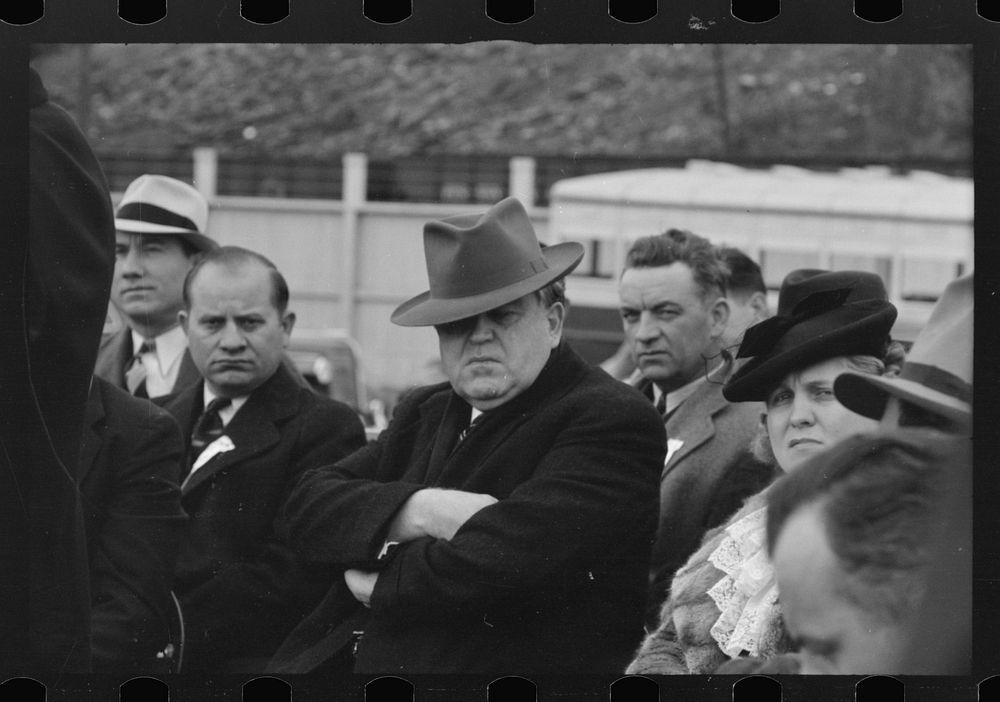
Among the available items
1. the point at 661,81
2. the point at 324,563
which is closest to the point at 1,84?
the point at 324,563

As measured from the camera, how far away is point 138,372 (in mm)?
4902

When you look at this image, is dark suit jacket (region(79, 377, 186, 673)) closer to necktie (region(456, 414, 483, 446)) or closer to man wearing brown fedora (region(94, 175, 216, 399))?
man wearing brown fedora (region(94, 175, 216, 399))

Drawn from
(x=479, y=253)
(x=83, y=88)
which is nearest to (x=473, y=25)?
(x=479, y=253)

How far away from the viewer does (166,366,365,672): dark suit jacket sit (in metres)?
4.49

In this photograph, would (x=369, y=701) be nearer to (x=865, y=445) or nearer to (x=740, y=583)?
(x=740, y=583)

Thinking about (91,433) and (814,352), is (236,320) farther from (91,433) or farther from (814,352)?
(814,352)

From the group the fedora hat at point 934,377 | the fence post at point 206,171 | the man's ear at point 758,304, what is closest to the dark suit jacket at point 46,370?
the fence post at point 206,171

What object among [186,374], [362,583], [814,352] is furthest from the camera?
[186,374]

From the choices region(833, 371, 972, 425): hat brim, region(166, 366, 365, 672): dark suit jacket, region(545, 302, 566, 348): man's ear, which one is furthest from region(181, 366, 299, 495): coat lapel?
region(833, 371, 972, 425): hat brim

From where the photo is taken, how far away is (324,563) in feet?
13.4

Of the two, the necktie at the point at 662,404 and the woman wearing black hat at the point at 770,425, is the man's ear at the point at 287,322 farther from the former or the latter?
the woman wearing black hat at the point at 770,425

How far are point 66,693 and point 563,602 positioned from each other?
151 cm

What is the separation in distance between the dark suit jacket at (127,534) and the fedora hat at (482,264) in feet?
3.07

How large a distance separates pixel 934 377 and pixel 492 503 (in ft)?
3.82
